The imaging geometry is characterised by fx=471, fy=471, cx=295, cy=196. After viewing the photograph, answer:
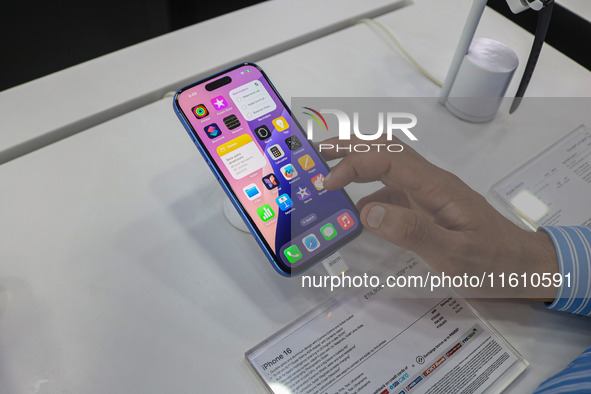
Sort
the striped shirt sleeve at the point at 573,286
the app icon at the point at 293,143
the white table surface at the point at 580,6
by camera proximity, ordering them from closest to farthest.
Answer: the striped shirt sleeve at the point at 573,286 < the app icon at the point at 293,143 < the white table surface at the point at 580,6

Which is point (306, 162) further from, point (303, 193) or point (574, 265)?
point (574, 265)

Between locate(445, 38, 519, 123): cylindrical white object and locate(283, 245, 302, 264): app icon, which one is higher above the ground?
locate(445, 38, 519, 123): cylindrical white object

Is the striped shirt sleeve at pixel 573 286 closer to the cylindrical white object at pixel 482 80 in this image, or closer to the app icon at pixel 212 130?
the cylindrical white object at pixel 482 80

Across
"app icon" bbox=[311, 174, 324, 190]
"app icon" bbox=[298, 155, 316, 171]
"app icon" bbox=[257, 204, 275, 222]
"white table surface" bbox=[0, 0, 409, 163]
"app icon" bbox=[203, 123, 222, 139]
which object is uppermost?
"white table surface" bbox=[0, 0, 409, 163]

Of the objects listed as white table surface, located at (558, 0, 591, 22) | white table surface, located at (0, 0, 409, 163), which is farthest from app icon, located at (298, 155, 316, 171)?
white table surface, located at (558, 0, 591, 22)

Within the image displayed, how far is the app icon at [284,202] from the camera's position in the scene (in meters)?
0.50

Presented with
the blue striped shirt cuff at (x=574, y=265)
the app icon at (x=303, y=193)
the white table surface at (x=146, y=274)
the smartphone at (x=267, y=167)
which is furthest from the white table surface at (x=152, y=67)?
the blue striped shirt cuff at (x=574, y=265)

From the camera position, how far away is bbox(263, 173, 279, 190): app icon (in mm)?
501

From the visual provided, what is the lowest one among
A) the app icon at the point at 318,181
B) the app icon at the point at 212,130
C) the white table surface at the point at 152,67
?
the app icon at the point at 318,181

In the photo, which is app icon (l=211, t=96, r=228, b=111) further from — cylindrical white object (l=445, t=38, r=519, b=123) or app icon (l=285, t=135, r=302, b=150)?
cylindrical white object (l=445, t=38, r=519, b=123)

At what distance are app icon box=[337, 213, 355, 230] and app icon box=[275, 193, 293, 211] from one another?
0.06m

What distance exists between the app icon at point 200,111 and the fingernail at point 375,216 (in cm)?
20

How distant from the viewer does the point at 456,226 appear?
506 millimetres

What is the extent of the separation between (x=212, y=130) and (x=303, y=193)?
0.39 feet
